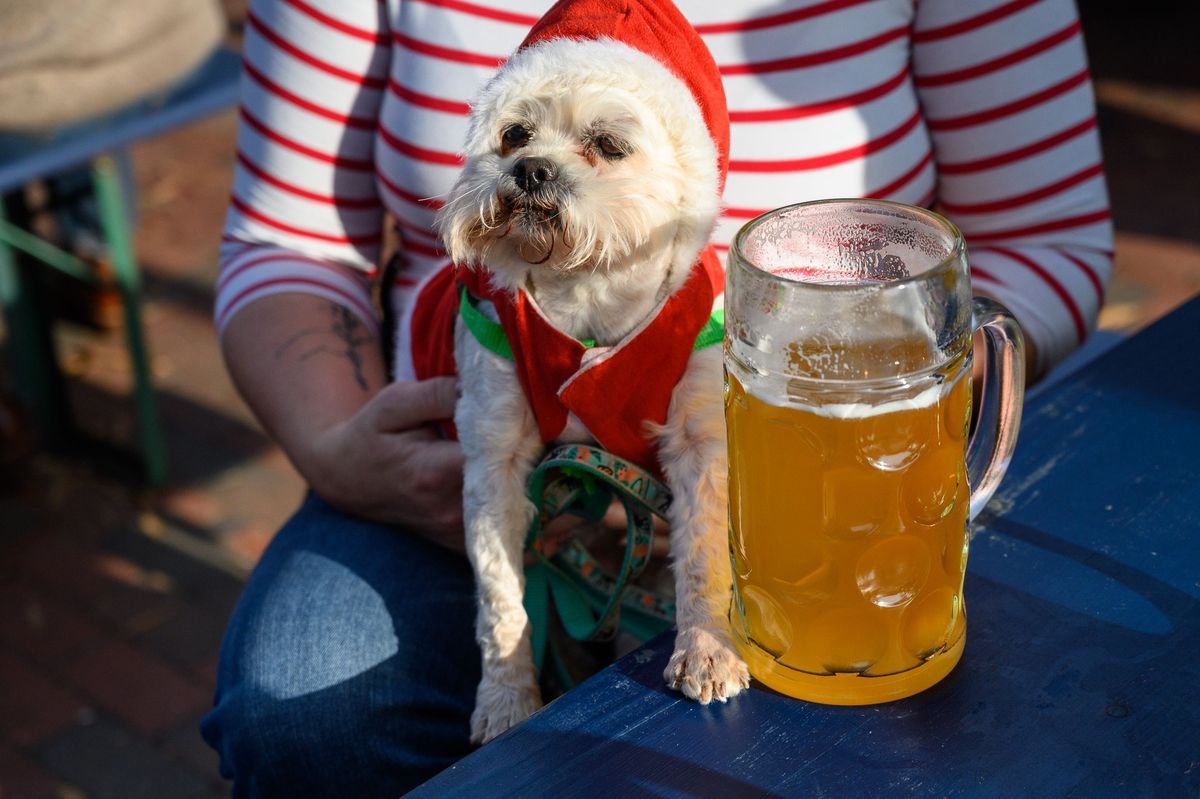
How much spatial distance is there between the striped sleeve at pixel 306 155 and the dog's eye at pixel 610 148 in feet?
1.53

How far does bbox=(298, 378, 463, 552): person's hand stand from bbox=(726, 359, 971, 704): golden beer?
440mm

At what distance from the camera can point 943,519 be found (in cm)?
78

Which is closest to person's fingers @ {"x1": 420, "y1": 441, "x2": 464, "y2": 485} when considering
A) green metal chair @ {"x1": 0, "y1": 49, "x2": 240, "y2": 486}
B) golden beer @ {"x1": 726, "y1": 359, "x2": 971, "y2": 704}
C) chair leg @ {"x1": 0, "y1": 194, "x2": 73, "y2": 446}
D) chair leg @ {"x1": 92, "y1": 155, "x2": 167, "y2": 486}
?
golden beer @ {"x1": 726, "y1": 359, "x2": 971, "y2": 704}

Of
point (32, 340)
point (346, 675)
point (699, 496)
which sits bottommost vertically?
point (32, 340)

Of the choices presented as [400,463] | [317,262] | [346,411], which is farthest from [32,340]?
[400,463]

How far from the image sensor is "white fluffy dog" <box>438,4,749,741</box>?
0.94m

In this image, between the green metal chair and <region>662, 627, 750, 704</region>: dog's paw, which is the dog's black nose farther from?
the green metal chair

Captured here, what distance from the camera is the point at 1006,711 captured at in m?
0.77

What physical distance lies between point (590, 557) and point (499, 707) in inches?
7.2

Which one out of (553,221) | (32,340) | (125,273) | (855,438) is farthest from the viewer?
(32,340)

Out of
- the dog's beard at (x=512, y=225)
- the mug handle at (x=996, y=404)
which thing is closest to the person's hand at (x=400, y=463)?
the dog's beard at (x=512, y=225)

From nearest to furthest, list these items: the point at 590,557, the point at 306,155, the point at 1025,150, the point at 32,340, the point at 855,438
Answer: the point at 855,438, the point at 590,557, the point at 1025,150, the point at 306,155, the point at 32,340

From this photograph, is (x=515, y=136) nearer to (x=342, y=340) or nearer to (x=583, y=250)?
(x=583, y=250)

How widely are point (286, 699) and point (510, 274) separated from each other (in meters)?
0.43
